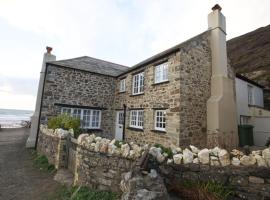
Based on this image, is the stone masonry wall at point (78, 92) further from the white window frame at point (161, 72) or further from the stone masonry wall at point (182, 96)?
the white window frame at point (161, 72)

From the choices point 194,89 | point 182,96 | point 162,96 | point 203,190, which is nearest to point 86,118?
point 162,96

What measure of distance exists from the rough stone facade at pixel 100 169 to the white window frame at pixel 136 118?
20.6 feet

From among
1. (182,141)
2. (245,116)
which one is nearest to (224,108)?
(182,141)

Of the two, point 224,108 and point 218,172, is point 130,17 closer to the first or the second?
point 224,108

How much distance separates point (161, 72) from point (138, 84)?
98.7 inches

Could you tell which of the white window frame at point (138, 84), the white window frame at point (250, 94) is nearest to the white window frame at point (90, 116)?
the white window frame at point (138, 84)

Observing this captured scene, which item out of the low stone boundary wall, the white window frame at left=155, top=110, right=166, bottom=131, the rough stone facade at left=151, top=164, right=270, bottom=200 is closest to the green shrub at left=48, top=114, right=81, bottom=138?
the low stone boundary wall

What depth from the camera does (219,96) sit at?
10586 mm

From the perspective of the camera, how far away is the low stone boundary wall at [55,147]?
8203 mm

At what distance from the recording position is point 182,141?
9039mm

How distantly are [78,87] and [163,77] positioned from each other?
7.03m

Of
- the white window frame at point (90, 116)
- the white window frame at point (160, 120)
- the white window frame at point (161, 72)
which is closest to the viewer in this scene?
the white window frame at point (160, 120)

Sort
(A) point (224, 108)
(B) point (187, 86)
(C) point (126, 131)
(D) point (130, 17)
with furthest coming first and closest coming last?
(C) point (126, 131)
(D) point (130, 17)
(A) point (224, 108)
(B) point (187, 86)

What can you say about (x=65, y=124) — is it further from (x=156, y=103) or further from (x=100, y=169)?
(x=156, y=103)
